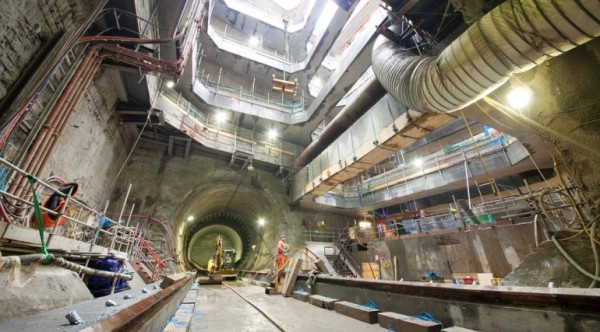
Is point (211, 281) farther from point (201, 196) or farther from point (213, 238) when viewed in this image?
point (213, 238)

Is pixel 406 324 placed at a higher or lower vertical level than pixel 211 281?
higher

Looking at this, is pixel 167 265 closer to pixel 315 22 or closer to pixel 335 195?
pixel 335 195

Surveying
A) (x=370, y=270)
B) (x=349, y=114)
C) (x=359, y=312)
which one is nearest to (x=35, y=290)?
(x=359, y=312)

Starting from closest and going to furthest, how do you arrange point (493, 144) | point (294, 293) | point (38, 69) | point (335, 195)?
point (38, 69), point (294, 293), point (493, 144), point (335, 195)

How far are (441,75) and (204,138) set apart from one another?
9860 millimetres

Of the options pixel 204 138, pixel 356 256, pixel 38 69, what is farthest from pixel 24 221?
pixel 356 256

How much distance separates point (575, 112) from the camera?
10.6 ft

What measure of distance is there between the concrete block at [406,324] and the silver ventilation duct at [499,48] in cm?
→ 298

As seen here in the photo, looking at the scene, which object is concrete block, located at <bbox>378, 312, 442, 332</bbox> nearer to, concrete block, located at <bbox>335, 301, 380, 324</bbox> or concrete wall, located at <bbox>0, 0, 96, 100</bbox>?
concrete block, located at <bbox>335, 301, 380, 324</bbox>

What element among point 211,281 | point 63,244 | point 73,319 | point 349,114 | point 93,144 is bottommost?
point 211,281

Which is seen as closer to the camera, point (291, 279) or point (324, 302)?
point (324, 302)

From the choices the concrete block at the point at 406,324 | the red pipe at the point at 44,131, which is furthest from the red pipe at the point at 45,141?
the concrete block at the point at 406,324

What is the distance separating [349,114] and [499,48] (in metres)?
6.18

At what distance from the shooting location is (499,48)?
2639 mm
